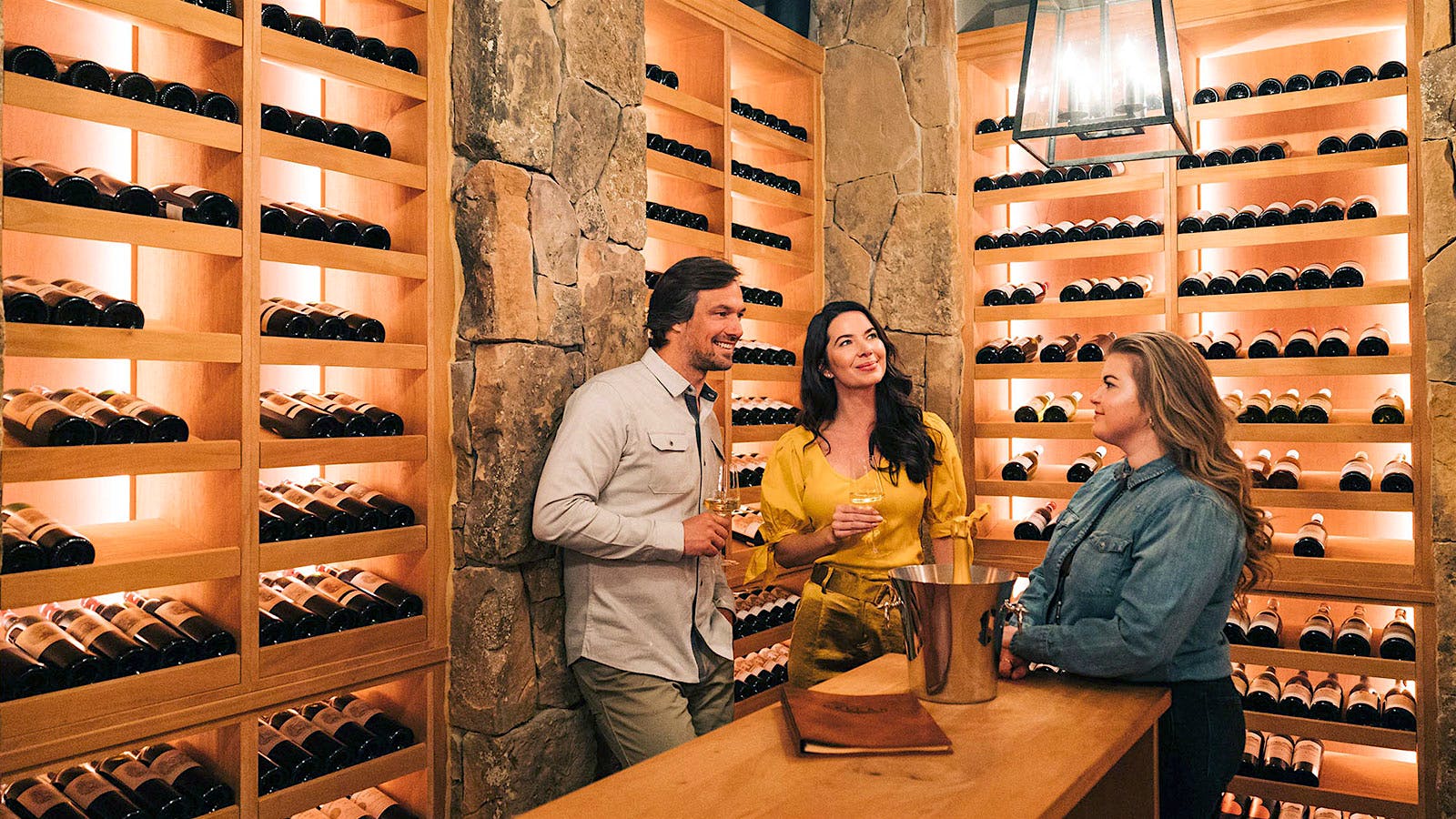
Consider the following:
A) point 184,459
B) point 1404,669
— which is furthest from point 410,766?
point 1404,669

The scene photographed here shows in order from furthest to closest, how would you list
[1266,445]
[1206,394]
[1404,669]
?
1. [1266,445]
2. [1404,669]
3. [1206,394]

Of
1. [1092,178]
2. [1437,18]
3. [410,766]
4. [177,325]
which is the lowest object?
[410,766]

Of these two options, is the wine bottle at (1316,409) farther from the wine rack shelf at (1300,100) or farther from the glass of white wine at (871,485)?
the glass of white wine at (871,485)

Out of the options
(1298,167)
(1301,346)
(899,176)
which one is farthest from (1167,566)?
(899,176)

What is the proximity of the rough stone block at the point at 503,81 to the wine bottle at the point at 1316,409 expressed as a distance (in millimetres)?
2962

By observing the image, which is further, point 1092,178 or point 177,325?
point 1092,178

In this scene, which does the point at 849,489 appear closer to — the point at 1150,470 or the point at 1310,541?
the point at 1150,470

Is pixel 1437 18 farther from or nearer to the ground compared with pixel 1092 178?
farther from the ground

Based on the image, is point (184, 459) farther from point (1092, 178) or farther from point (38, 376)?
point (1092, 178)

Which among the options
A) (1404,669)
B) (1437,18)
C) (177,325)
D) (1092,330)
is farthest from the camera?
(1092,330)

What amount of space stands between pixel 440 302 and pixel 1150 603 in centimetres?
197

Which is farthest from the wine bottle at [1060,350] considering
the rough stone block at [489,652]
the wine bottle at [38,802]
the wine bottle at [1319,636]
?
the wine bottle at [38,802]

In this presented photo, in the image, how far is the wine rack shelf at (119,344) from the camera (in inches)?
78.6

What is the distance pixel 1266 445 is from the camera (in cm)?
425
